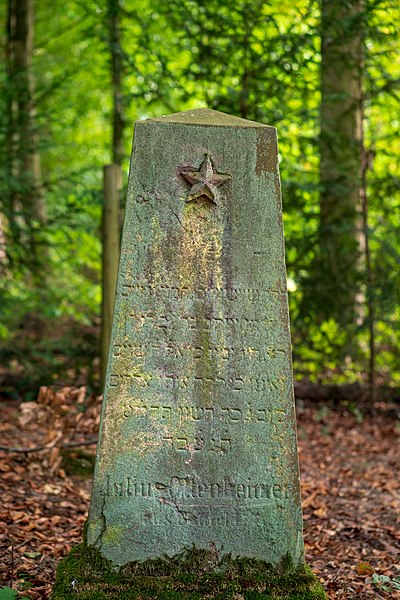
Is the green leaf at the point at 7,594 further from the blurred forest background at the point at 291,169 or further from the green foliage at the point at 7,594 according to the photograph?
the blurred forest background at the point at 291,169

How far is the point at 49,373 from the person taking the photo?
32.2ft

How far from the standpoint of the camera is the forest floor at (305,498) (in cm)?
470

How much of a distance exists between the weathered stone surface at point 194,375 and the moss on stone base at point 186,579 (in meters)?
0.06

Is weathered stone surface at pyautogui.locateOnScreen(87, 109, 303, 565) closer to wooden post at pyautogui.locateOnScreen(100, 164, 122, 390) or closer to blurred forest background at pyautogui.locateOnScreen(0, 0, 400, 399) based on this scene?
wooden post at pyautogui.locateOnScreen(100, 164, 122, 390)

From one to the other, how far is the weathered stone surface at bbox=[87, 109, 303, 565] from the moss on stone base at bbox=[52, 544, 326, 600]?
2.4 inches

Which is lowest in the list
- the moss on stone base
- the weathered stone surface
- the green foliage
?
the green foliage

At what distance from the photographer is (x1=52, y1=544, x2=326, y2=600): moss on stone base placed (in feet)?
12.8

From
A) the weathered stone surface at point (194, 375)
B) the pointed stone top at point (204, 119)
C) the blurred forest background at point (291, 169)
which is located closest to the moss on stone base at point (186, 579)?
the weathered stone surface at point (194, 375)

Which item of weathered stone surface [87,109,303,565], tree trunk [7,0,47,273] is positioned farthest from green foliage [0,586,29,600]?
tree trunk [7,0,47,273]

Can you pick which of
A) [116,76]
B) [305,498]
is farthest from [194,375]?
[116,76]

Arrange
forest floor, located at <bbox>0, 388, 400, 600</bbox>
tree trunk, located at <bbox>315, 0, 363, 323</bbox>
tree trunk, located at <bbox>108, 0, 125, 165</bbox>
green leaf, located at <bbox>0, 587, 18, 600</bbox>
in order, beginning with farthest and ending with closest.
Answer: tree trunk, located at <bbox>315, 0, 363, 323</bbox> < tree trunk, located at <bbox>108, 0, 125, 165</bbox> < forest floor, located at <bbox>0, 388, 400, 600</bbox> < green leaf, located at <bbox>0, 587, 18, 600</bbox>

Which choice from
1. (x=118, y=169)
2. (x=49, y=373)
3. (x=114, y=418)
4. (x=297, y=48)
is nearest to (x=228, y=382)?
(x=114, y=418)

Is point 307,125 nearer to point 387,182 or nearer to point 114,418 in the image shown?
point 387,182

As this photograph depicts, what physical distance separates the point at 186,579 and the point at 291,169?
20.6 ft
